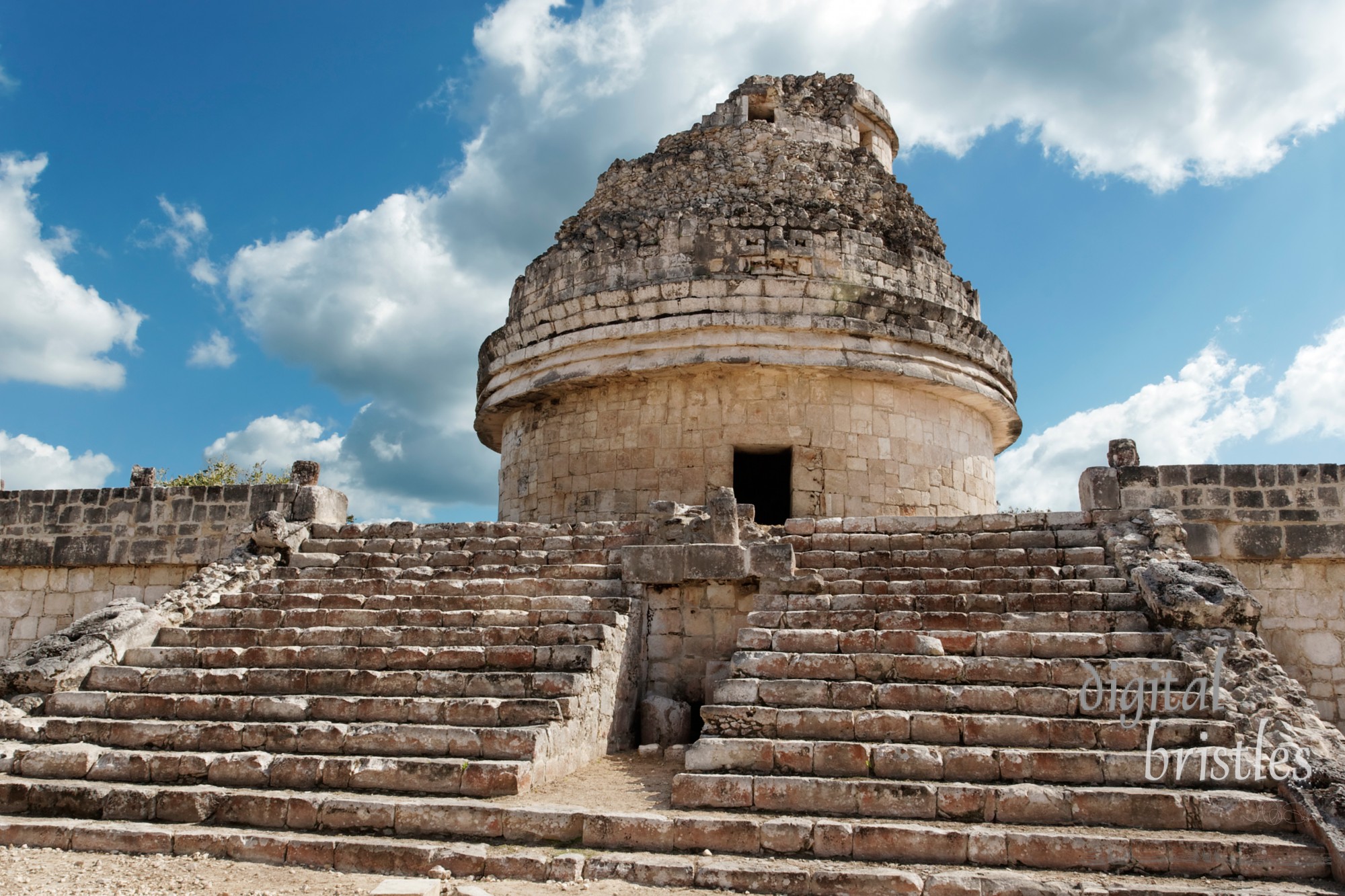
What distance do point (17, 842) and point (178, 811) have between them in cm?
94

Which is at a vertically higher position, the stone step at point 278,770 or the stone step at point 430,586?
the stone step at point 430,586

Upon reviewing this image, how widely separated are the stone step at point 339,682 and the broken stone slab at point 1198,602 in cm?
442

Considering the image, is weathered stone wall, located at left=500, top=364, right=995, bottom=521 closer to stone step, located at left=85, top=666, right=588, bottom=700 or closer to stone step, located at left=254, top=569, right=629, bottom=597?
stone step, located at left=254, top=569, right=629, bottom=597

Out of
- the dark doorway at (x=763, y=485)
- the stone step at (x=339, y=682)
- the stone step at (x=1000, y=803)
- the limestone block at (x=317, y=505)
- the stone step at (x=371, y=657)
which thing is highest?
the dark doorway at (x=763, y=485)

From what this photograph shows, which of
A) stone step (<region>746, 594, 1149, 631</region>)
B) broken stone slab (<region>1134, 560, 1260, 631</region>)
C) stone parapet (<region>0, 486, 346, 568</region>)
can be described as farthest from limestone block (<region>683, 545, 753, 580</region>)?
stone parapet (<region>0, 486, 346, 568</region>)

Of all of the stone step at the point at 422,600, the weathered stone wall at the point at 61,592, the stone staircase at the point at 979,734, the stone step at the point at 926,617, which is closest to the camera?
the stone staircase at the point at 979,734

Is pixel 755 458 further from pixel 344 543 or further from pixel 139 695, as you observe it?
pixel 139 695

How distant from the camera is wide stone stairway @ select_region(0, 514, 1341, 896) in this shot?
507cm

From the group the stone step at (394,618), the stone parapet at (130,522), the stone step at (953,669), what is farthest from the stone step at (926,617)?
the stone parapet at (130,522)

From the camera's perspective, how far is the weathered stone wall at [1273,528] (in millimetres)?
8812

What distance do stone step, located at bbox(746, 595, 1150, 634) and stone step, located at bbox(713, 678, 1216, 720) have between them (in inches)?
28.8

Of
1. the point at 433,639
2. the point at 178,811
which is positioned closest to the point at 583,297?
the point at 433,639

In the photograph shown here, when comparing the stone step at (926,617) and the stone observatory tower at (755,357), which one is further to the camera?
the stone observatory tower at (755,357)

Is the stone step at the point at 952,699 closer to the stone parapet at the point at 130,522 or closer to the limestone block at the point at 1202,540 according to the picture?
the limestone block at the point at 1202,540
